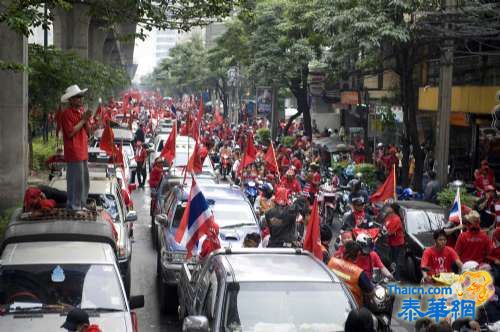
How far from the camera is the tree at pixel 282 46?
37938 mm

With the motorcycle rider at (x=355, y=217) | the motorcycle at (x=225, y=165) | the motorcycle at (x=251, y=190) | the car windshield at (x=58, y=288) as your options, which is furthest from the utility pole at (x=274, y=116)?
the car windshield at (x=58, y=288)

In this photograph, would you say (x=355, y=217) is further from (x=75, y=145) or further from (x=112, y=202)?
(x=75, y=145)

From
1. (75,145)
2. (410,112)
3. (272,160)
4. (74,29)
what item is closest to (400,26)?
(410,112)

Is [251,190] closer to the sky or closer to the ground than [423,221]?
closer to the ground

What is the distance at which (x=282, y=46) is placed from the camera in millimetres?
40062

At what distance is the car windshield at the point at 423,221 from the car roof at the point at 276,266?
702cm

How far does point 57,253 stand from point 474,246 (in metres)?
6.08

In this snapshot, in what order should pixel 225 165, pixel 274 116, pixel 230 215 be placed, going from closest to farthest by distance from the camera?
pixel 230 215, pixel 225 165, pixel 274 116

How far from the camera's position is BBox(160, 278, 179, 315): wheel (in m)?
13.5

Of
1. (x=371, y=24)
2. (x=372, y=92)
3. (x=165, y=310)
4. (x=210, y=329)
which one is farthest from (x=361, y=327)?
(x=372, y=92)

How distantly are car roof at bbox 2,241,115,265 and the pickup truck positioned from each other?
1.21m

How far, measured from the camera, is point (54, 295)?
898cm

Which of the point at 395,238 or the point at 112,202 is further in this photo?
the point at 112,202

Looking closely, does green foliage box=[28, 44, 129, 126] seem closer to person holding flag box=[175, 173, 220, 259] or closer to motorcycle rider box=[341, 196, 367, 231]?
motorcycle rider box=[341, 196, 367, 231]
